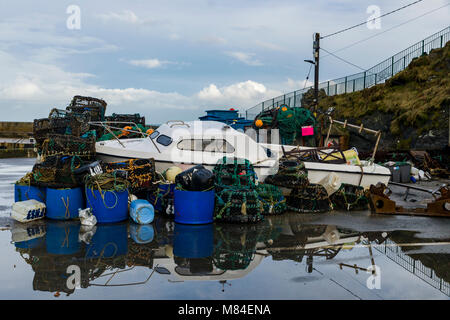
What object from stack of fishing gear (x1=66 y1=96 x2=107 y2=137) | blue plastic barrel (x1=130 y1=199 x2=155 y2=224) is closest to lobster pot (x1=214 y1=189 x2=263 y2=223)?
blue plastic barrel (x1=130 y1=199 x2=155 y2=224)

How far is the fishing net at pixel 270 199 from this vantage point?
8.09 meters

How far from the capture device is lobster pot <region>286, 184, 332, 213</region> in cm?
851

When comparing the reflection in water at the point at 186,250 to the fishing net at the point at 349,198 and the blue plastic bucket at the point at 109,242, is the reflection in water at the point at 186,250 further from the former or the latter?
the fishing net at the point at 349,198

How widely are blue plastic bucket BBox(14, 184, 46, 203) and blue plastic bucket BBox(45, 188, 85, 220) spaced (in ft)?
1.69

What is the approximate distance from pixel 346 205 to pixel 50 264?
6.51m

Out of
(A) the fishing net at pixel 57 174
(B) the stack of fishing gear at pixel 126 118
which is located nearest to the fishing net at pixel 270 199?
(A) the fishing net at pixel 57 174

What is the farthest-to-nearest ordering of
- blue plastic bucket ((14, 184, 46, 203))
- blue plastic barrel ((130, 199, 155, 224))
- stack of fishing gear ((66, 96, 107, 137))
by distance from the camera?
stack of fishing gear ((66, 96, 107, 137))
blue plastic bucket ((14, 184, 46, 203))
blue plastic barrel ((130, 199, 155, 224))

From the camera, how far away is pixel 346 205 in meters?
9.01

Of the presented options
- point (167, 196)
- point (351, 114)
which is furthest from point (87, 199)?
point (351, 114)

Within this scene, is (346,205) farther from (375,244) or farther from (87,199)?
(87,199)

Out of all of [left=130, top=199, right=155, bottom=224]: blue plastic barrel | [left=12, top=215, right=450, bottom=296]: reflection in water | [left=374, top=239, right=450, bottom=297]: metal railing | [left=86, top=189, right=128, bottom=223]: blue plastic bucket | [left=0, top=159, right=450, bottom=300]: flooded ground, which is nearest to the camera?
[left=0, top=159, right=450, bottom=300]: flooded ground

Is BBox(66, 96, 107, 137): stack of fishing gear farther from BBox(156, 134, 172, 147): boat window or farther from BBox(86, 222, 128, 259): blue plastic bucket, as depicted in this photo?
BBox(86, 222, 128, 259): blue plastic bucket

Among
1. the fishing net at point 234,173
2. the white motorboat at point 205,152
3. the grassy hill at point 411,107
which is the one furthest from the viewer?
the grassy hill at point 411,107

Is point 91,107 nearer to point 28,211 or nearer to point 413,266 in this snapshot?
point 28,211
